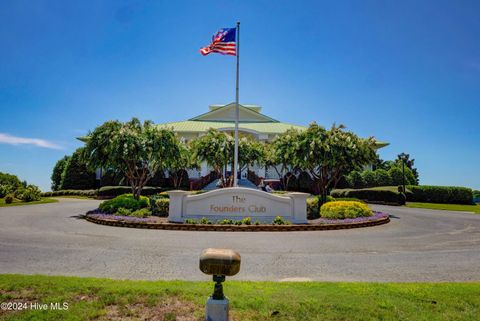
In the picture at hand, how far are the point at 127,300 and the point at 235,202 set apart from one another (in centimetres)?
996

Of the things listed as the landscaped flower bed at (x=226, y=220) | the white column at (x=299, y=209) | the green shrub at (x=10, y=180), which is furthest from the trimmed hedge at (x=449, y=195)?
the green shrub at (x=10, y=180)

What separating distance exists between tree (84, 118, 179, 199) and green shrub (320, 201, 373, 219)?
10084 millimetres

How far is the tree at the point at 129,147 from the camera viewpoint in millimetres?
18203

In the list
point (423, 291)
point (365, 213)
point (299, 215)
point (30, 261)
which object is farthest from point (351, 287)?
point (365, 213)

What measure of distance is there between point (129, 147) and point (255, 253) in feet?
40.5

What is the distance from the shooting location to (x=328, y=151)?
63.2ft

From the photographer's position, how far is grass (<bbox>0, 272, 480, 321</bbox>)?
3838 mm

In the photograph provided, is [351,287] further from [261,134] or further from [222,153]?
[261,134]

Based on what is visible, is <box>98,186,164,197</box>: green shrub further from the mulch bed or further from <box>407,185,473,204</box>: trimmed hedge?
<box>407,185,473,204</box>: trimmed hedge

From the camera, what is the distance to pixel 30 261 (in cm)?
686

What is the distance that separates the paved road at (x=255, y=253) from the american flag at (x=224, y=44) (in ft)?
33.5

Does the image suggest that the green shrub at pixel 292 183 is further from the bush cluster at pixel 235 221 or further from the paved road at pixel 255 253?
the paved road at pixel 255 253

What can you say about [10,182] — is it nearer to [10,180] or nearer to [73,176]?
[10,180]

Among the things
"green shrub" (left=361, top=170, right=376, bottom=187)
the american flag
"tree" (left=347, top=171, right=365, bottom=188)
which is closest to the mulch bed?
the american flag
